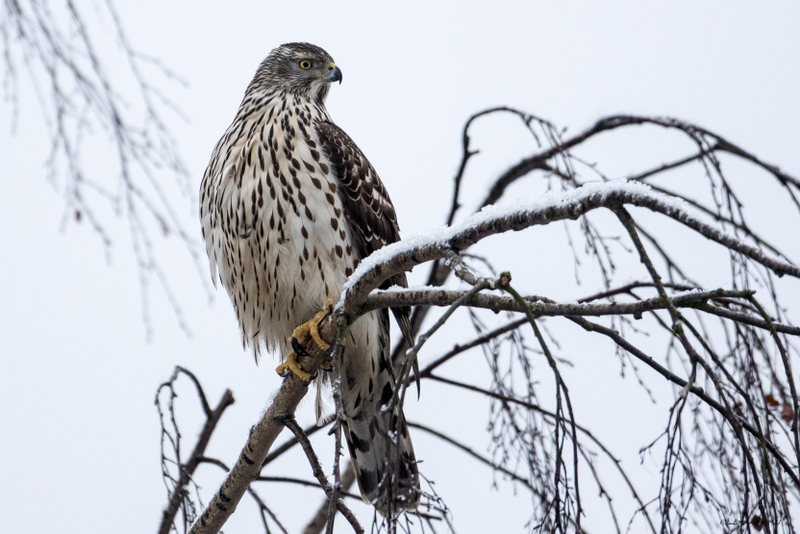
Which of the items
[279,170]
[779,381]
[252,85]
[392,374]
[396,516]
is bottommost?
[396,516]

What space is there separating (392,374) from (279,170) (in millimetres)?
1173

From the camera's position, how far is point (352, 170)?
3887 mm

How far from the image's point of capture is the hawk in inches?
145

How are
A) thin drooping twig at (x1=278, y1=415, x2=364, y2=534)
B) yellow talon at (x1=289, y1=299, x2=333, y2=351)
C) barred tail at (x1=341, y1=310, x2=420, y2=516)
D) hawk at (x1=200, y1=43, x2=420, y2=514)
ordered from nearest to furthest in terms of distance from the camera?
thin drooping twig at (x1=278, y1=415, x2=364, y2=534), yellow talon at (x1=289, y1=299, x2=333, y2=351), hawk at (x1=200, y1=43, x2=420, y2=514), barred tail at (x1=341, y1=310, x2=420, y2=516)

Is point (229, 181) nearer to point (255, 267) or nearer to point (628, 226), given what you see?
point (255, 267)

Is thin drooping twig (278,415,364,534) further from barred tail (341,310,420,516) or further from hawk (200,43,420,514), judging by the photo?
barred tail (341,310,420,516)

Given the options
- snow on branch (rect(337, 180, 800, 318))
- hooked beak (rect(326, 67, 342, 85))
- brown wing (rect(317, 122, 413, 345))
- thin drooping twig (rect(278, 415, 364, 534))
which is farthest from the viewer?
hooked beak (rect(326, 67, 342, 85))

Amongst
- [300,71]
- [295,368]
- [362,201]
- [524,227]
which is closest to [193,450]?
[295,368]

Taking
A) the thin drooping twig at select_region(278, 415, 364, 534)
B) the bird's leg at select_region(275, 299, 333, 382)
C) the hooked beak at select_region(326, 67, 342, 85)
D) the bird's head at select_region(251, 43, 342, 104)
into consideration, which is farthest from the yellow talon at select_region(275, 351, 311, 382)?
the hooked beak at select_region(326, 67, 342, 85)

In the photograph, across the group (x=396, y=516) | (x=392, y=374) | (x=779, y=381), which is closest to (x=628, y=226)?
(x=396, y=516)

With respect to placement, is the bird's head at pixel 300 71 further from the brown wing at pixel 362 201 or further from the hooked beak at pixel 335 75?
the brown wing at pixel 362 201

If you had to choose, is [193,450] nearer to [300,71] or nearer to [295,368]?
[295,368]

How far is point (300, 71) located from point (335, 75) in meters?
0.21

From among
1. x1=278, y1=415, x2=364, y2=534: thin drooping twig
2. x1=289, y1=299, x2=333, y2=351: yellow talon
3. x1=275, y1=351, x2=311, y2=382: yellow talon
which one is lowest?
x1=278, y1=415, x2=364, y2=534: thin drooping twig
